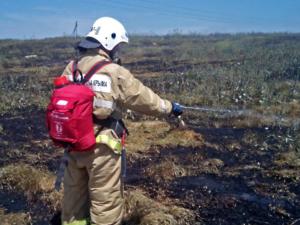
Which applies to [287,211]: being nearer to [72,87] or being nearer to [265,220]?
[265,220]

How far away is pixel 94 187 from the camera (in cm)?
360

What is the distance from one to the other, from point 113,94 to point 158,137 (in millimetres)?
4960

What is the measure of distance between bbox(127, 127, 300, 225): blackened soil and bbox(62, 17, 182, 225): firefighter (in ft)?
5.04

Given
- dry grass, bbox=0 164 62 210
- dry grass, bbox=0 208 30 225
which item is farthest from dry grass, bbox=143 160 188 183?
dry grass, bbox=0 208 30 225

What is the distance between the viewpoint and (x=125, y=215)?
4.71 meters

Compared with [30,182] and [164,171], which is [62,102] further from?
[164,171]

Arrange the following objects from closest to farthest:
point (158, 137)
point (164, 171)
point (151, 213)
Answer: point (151, 213), point (164, 171), point (158, 137)

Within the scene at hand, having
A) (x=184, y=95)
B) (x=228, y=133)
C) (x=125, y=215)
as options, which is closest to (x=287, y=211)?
(x=125, y=215)

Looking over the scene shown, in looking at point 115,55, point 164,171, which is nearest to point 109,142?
point 115,55

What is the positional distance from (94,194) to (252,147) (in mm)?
4721

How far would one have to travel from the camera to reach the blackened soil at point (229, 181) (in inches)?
196

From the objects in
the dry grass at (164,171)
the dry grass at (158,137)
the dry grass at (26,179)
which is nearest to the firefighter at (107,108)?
the dry grass at (26,179)

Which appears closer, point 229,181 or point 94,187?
point 94,187

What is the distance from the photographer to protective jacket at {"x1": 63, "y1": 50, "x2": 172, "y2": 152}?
338 centimetres
